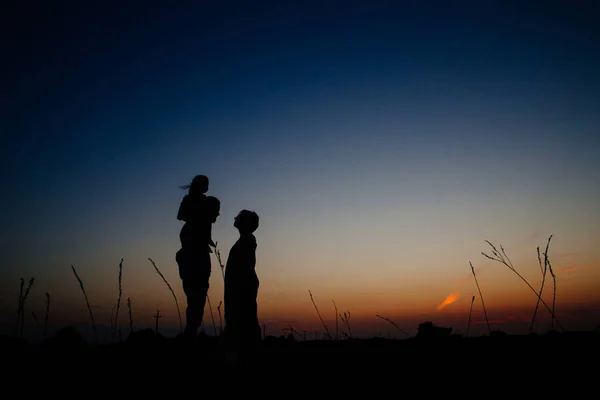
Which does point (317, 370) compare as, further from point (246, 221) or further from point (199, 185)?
point (199, 185)

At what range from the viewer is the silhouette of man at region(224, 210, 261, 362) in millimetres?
4891

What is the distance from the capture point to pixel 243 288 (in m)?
5.11

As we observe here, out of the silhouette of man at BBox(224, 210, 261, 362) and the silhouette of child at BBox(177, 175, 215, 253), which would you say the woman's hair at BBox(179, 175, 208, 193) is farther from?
the silhouette of man at BBox(224, 210, 261, 362)

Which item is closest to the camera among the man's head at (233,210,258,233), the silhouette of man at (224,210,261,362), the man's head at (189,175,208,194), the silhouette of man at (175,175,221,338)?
the silhouette of man at (224,210,261,362)

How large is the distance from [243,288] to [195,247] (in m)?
1.65

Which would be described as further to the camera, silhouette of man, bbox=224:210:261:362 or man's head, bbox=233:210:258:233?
man's head, bbox=233:210:258:233

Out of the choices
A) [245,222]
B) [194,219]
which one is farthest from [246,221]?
[194,219]

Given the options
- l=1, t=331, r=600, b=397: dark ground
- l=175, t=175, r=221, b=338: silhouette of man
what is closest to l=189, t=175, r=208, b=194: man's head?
l=175, t=175, r=221, b=338: silhouette of man

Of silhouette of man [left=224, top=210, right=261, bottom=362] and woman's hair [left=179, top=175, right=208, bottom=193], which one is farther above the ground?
woman's hair [left=179, top=175, right=208, bottom=193]

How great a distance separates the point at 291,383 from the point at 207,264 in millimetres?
3569

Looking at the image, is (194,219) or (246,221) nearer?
(246,221)

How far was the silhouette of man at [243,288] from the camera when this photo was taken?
16.0 ft

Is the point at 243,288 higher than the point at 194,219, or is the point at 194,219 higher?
the point at 194,219

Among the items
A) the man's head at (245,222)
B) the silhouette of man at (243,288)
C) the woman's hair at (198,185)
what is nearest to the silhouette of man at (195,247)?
the woman's hair at (198,185)
